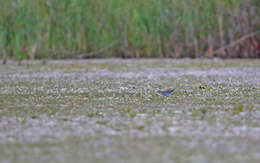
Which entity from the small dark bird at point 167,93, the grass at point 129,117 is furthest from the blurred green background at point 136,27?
the small dark bird at point 167,93

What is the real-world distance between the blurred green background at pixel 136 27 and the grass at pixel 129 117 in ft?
5.86

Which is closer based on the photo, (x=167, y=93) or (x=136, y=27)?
(x=167, y=93)

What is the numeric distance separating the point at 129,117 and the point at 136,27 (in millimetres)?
4226

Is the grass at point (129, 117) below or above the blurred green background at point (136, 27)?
below

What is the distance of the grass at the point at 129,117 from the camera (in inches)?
72.8

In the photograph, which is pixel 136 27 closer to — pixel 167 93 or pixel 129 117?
pixel 167 93

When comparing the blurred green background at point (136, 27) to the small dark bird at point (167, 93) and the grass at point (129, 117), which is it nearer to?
the grass at point (129, 117)

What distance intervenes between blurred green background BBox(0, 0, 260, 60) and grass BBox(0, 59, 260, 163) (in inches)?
70.4

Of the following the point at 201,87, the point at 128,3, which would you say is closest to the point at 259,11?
the point at 128,3

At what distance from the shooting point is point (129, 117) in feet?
8.34

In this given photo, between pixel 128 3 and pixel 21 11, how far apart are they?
1090mm

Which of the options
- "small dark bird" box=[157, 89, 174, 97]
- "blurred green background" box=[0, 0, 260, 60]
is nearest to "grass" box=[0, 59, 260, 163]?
"small dark bird" box=[157, 89, 174, 97]

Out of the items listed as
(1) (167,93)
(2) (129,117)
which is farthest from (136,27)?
(2) (129,117)

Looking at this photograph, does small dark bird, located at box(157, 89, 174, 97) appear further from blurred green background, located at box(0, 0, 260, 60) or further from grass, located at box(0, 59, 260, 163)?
blurred green background, located at box(0, 0, 260, 60)
